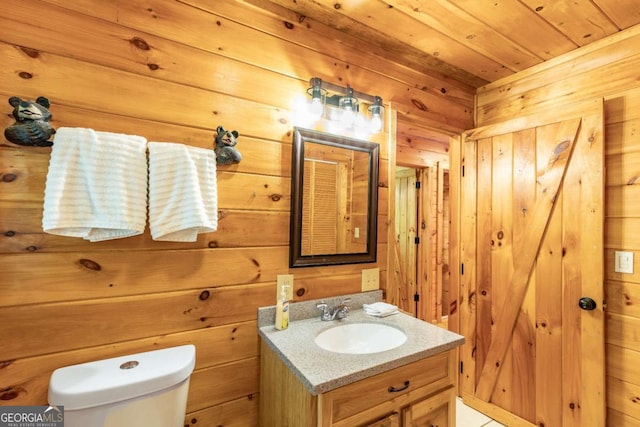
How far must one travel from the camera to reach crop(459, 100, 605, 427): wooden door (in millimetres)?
1616

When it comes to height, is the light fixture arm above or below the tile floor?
above

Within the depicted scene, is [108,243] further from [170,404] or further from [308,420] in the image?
[308,420]

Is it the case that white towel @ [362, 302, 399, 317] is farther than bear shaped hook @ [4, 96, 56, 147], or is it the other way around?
white towel @ [362, 302, 399, 317]

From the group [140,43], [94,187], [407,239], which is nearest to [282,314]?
[94,187]

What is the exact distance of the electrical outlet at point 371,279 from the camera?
1.72m

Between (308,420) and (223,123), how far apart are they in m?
1.22

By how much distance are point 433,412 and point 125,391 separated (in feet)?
→ 3.86

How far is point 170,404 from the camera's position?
1013 millimetres

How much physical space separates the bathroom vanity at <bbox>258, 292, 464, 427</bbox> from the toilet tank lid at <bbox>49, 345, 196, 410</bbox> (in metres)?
0.37

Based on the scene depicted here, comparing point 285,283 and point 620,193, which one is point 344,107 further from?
point 620,193

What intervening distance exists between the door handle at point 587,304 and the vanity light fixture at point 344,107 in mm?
1475

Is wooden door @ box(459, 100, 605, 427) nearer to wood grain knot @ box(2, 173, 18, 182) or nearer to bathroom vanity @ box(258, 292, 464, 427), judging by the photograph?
bathroom vanity @ box(258, 292, 464, 427)

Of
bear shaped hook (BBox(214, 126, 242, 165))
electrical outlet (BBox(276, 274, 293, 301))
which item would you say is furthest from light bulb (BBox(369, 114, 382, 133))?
electrical outlet (BBox(276, 274, 293, 301))

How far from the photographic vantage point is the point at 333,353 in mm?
1124
